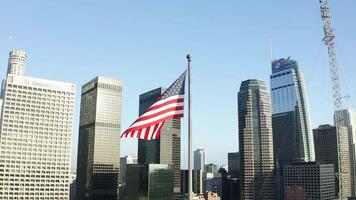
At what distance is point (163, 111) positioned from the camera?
44562mm

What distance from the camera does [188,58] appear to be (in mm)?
42062

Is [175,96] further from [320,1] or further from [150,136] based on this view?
[320,1]

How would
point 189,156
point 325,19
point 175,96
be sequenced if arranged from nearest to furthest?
1. point 189,156
2. point 175,96
3. point 325,19

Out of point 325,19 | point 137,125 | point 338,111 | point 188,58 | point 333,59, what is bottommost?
point 137,125

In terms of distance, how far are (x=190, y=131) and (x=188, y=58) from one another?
6.81 metres

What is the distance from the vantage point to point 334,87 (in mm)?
195000

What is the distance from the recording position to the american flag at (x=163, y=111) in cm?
4447

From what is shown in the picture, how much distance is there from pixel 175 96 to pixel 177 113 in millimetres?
1693

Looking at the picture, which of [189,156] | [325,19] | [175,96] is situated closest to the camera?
[189,156]

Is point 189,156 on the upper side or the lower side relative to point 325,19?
lower

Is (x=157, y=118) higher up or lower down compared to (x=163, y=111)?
lower down

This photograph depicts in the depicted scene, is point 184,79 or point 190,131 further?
point 184,79

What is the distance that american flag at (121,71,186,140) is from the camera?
44469mm

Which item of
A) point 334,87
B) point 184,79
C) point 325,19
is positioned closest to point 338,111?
point 334,87
